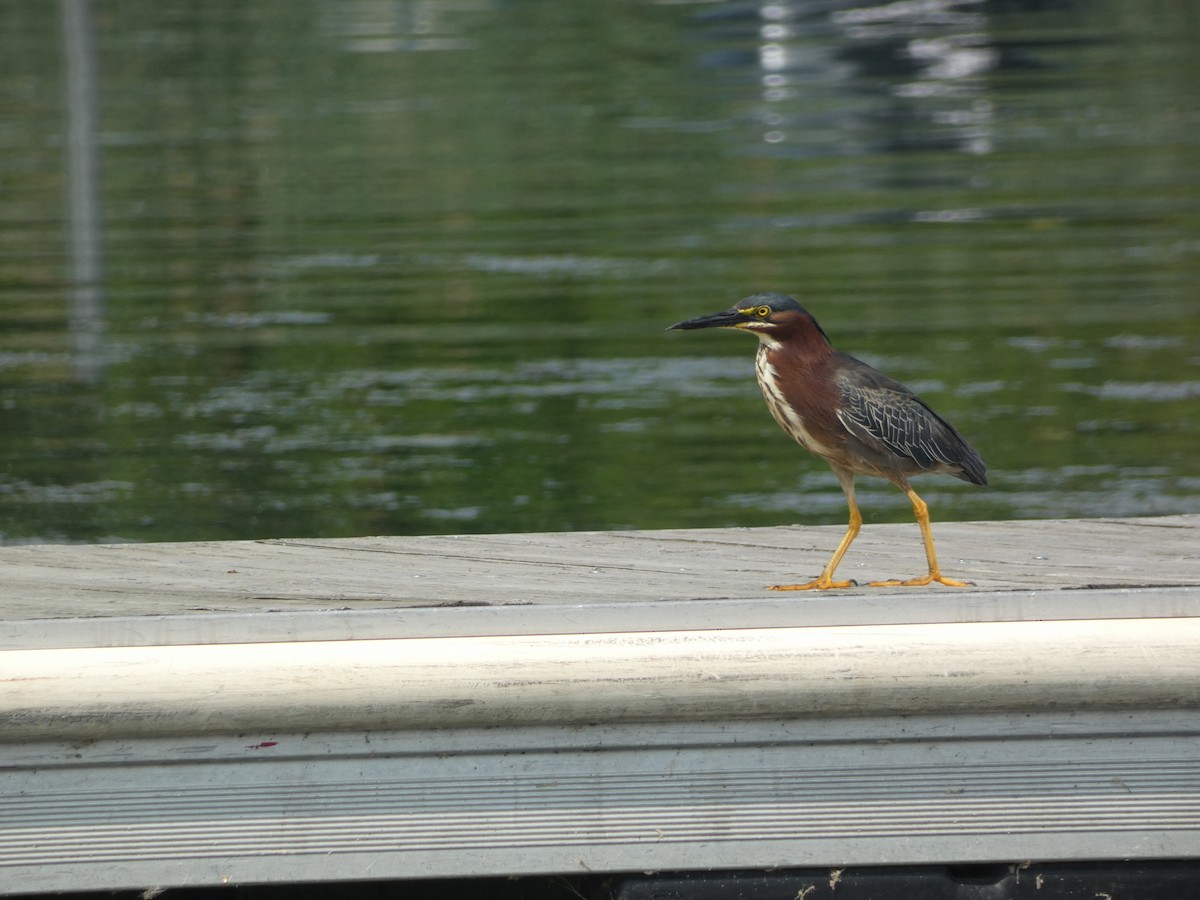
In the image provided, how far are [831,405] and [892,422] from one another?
11 centimetres

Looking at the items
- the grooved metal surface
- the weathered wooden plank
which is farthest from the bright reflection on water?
the grooved metal surface

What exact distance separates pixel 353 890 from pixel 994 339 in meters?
9.27

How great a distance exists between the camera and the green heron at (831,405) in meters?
3.10

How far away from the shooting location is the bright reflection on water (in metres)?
9.15

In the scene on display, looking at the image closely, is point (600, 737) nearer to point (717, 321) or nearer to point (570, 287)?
point (717, 321)

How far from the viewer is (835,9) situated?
126 feet

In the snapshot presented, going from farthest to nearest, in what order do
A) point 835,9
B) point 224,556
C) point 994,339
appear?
1. point 835,9
2. point 994,339
3. point 224,556

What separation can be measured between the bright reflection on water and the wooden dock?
5571mm

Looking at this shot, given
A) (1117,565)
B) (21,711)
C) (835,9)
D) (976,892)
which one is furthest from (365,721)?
(835,9)

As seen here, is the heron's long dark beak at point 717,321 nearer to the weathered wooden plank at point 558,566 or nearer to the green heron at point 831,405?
the green heron at point 831,405

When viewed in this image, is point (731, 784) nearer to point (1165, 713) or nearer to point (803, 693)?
point (803, 693)

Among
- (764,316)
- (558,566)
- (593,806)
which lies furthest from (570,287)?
(593,806)

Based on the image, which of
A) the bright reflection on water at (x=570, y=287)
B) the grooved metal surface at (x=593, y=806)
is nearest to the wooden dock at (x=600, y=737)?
the grooved metal surface at (x=593, y=806)

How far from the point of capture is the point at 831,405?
3107mm
